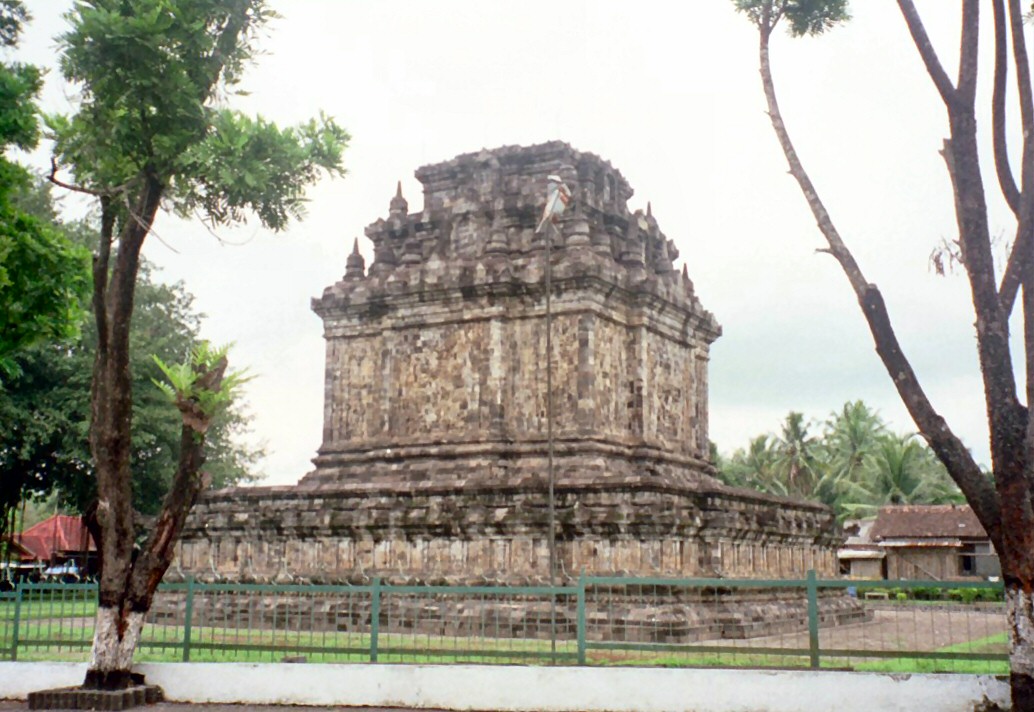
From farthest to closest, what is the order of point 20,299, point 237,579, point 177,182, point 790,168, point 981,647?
1. point 237,579
2. point 20,299
3. point 981,647
4. point 177,182
5. point 790,168

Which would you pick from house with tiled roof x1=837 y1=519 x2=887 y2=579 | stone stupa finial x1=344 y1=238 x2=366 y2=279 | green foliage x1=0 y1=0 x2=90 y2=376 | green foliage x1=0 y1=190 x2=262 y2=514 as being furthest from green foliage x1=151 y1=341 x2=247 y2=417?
house with tiled roof x1=837 y1=519 x2=887 y2=579

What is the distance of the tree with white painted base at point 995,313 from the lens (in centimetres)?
938

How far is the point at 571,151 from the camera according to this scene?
22297 millimetres

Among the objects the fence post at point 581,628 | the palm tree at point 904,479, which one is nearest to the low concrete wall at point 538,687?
the fence post at point 581,628

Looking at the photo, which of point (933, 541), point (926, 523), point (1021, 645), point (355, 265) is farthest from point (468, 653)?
point (926, 523)

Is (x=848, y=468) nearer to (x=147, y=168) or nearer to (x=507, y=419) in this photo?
(x=507, y=419)

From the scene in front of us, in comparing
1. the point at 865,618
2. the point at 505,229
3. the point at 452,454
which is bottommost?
the point at 865,618

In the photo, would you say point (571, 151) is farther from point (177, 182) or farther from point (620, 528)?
point (177, 182)

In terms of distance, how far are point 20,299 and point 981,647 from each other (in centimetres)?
1303

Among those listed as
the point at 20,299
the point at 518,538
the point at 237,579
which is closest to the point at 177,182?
the point at 20,299

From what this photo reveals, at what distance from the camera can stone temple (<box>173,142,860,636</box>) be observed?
17.8 m

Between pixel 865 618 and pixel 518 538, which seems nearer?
pixel 518 538

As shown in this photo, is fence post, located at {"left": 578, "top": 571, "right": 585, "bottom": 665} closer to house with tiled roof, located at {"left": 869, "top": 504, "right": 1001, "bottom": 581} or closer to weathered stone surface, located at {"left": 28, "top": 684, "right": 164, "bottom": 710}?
weathered stone surface, located at {"left": 28, "top": 684, "right": 164, "bottom": 710}

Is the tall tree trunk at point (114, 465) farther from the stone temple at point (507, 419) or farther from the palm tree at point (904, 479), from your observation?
the palm tree at point (904, 479)
